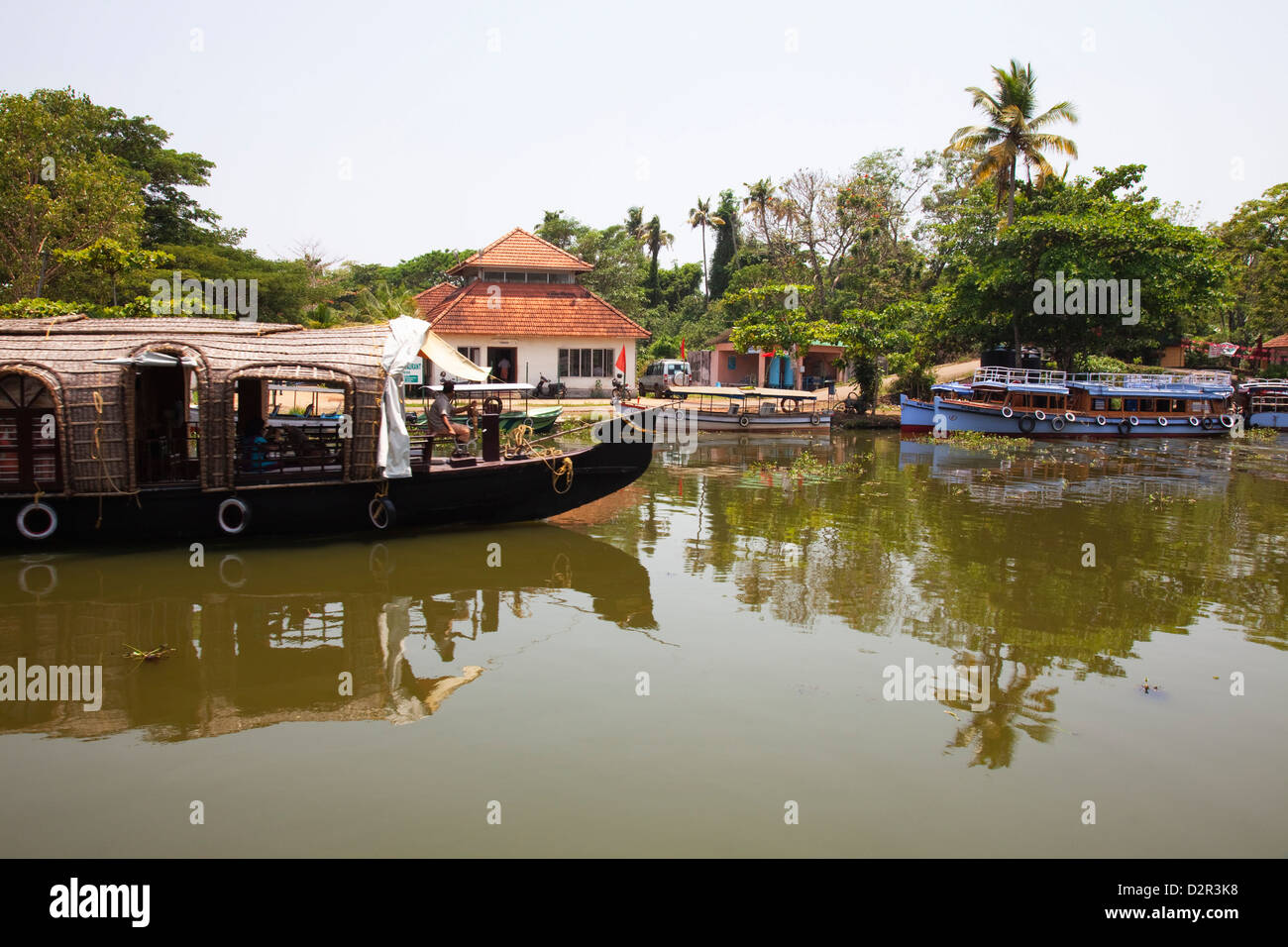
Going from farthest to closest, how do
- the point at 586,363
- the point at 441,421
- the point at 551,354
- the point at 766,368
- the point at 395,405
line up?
the point at 766,368, the point at 586,363, the point at 551,354, the point at 441,421, the point at 395,405

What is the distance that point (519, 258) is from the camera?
32.1 metres

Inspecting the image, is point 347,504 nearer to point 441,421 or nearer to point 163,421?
point 441,421

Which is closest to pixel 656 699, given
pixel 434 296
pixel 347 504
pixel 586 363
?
pixel 347 504

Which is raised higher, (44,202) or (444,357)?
(44,202)

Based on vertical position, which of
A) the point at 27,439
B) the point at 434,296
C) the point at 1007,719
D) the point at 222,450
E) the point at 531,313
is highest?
the point at 434,296

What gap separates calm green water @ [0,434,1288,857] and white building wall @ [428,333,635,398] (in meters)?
18.7

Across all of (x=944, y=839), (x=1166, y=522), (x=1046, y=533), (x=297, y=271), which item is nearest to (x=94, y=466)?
(x=944, y=839)

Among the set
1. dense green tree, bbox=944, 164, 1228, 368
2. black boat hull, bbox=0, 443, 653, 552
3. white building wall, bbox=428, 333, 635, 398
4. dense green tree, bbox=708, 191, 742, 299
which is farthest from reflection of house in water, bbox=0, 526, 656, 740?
dense green tree, bbox=708, 191, 742, 299

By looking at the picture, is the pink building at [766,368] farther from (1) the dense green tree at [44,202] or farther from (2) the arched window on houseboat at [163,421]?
(2) the arched window on houseboat at [163,421]

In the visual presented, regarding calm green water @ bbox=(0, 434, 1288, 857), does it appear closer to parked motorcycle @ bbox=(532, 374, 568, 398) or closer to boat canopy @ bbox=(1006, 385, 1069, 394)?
boat canopy @ bbox=(1006, 385, 1069, 394)

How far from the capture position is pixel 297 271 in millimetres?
35969

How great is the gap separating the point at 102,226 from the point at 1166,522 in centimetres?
2203

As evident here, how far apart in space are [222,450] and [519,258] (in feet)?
75.4
